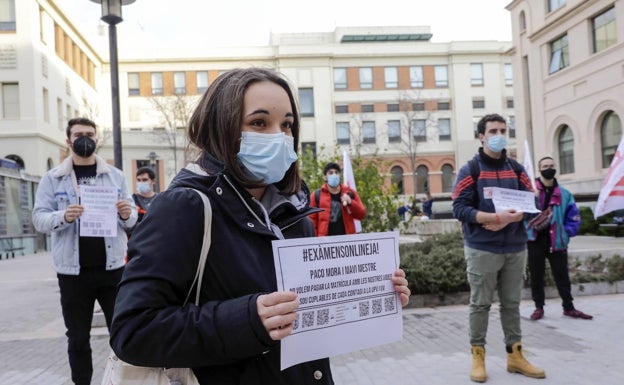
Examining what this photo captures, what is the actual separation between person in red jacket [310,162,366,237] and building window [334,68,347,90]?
160 feet

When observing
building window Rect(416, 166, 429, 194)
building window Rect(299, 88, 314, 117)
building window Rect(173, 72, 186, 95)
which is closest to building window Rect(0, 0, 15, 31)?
building window Rect(173, 72, 186, 95)

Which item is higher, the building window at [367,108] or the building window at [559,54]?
the building window at [367,108]

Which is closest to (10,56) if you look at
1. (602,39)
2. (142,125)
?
(142,125)

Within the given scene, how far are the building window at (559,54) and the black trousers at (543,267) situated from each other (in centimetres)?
2518

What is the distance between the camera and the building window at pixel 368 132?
5556cm

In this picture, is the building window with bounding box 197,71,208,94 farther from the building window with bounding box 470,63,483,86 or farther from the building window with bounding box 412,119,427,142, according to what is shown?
the building window with bounding box 470,63,483,86

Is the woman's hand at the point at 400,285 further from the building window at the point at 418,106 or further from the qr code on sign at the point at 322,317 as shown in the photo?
the building window at the point at 418,106

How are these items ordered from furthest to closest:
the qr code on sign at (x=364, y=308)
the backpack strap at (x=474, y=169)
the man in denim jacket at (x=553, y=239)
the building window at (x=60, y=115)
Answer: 1. the building window at (x=60, y=115)
2. the man in denim jacket at (x=553, y=239)
3. the backpack strap at (x=474, y=169)
4. the qr code on sign at (x=364, y=308)

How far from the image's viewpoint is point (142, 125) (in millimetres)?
53031

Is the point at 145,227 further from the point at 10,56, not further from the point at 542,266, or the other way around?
the point at 10,56

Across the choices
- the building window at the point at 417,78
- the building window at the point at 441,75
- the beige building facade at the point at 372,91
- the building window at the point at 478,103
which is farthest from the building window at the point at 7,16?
the building window at the point at 478,103

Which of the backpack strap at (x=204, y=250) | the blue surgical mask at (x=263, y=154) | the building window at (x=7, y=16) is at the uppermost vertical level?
the building window at (x=7, y=16)

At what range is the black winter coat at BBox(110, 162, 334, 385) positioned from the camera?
148 cm

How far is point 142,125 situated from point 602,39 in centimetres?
4056
